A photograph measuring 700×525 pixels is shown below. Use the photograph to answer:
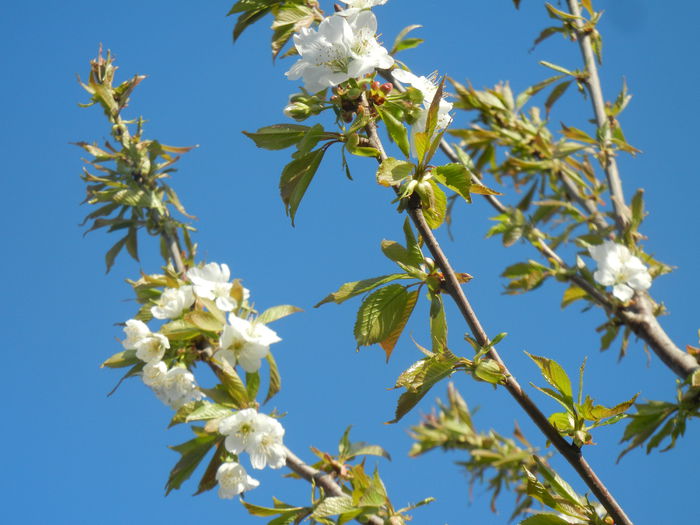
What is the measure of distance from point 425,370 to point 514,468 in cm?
187

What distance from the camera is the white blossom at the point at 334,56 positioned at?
1.03 meters

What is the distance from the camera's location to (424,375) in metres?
0.99

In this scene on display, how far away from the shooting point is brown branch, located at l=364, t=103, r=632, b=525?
3.16 ft

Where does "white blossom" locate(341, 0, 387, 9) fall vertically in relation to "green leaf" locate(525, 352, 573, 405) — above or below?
above

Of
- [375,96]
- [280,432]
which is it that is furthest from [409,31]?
[280,432]

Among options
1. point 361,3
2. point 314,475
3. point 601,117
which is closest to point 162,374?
point 314,475

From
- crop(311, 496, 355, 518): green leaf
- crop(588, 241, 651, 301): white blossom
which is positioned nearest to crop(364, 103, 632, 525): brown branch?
crop(311, 496, 355, 518): green leaf

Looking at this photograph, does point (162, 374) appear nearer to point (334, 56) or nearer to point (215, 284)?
point (215, 284)

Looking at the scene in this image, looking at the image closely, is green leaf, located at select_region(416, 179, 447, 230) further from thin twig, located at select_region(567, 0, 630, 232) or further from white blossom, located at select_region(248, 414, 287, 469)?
thin twig, located at select_region(567, 0, 630, 232)

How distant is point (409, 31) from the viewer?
130cm

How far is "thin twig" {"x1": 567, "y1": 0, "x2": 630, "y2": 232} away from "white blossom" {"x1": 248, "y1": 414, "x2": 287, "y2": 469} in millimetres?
1485

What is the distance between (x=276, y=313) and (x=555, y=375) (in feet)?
2.25

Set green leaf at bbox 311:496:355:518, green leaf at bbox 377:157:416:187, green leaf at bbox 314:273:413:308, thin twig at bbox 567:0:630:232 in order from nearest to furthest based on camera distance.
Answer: green leaf at bbox 377:157:416:187 → green leaf at bbox 314:273:413:308 → green leaf at bbox 311:496:355:518 → thin twig at bbox 567:0:630:232

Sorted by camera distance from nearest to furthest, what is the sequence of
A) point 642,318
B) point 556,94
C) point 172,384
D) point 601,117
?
point 172,384, point 642,318, point 601,117, point 556,94
